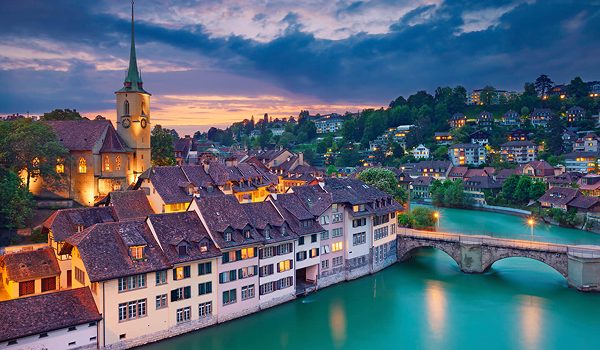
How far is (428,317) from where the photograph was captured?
110 ft

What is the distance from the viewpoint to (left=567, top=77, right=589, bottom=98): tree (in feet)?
488

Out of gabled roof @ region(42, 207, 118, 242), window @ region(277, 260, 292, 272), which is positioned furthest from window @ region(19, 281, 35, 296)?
window @ region(277, 260, 292, 272)

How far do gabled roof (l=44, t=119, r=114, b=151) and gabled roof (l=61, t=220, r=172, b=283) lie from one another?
2479 centimetres

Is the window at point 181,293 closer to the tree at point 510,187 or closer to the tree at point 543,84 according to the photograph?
the tree at point 510,187

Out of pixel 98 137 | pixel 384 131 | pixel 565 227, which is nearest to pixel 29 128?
pixel 98 137

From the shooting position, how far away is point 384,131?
529 ft

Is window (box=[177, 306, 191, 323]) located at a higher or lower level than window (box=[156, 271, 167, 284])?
lower

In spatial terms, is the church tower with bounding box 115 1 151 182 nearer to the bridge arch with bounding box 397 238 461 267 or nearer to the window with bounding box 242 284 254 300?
the window with bounding box 242 284 254 300

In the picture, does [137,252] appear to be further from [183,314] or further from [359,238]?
[359,238]

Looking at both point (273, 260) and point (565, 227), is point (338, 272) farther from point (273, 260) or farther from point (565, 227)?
point (565, 227)

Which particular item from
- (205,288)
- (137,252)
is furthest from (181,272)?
(137,252)

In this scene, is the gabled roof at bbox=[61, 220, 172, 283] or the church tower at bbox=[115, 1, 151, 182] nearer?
the gabled roof at bbox=[61, 220, 172, 283]

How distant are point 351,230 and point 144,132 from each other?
32.0 meters

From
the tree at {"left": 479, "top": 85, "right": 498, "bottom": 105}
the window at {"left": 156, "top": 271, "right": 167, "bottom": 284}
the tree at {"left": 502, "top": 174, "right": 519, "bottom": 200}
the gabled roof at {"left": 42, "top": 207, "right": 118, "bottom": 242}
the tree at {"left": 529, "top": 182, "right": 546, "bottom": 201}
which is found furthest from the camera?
the tree at {"left": 479, "top": 85, "right": 498, "bottom": 105}
